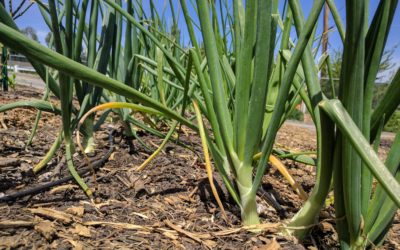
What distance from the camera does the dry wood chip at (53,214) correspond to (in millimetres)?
551

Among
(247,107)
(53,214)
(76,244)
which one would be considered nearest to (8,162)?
(53,214)

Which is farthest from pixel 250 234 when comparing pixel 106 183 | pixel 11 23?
pixel 11 23

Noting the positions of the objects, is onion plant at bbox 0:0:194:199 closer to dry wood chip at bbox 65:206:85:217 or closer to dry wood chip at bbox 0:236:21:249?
dry wood chip at bbox 65:206:85:217

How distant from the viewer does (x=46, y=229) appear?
0.50m

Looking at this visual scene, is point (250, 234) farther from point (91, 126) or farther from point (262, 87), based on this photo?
point (91, 126)

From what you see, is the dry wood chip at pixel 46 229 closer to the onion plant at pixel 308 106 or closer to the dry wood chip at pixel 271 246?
the onion plant at pixel 308 106

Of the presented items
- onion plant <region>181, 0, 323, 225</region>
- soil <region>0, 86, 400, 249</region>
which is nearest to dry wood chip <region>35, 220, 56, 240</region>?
soil <region>0, 86, 400, 249</region>

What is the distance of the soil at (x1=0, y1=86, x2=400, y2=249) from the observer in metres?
0.52

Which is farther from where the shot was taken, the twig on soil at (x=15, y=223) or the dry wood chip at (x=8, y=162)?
the dry wood chip at (x=8, y=162)

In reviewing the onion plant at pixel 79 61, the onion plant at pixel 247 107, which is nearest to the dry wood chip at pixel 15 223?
the onion plant at pixel 79 61

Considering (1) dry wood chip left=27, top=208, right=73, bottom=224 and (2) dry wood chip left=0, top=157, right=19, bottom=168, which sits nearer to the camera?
(1) dry wood chip left=27, top=208, right=73, bottom=224

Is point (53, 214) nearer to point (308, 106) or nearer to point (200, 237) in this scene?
point (200, 237)

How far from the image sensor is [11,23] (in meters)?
0.59

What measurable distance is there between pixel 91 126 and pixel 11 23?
1.36 feet
